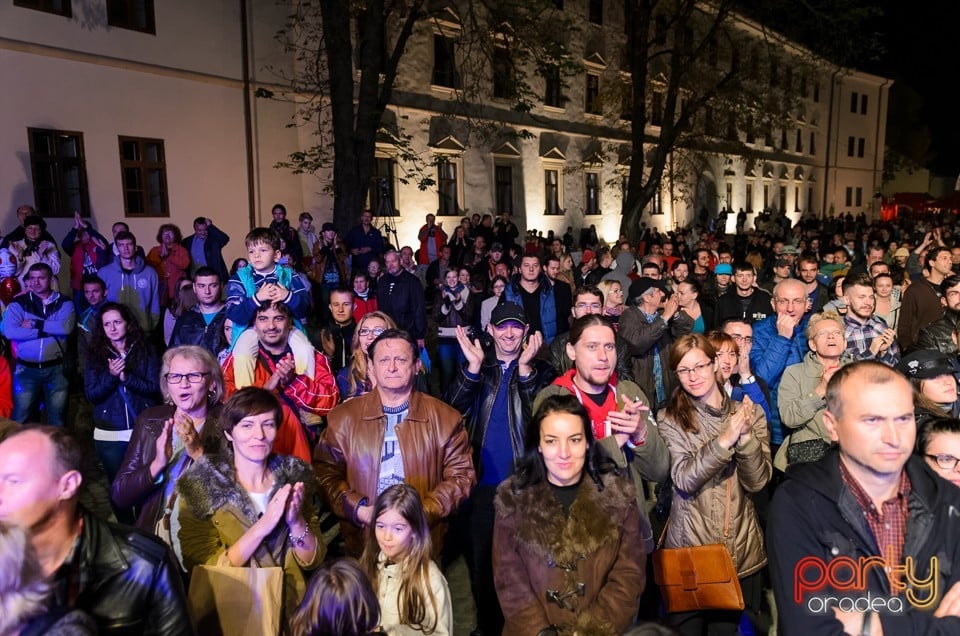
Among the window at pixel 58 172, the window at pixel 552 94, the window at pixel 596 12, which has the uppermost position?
the window at pixel 596 12

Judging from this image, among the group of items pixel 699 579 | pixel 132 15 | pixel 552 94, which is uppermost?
pixel 552 94

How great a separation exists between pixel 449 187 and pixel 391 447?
2116 cm

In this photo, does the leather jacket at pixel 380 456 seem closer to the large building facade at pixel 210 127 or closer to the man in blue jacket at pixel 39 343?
the man in blue jacket at pixel 39 343

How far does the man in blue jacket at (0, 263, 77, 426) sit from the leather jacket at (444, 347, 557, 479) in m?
4.48

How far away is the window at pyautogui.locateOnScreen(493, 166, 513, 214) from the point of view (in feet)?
86.1

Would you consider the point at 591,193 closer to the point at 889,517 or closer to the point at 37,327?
the point at 37,327

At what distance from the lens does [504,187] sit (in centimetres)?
2661

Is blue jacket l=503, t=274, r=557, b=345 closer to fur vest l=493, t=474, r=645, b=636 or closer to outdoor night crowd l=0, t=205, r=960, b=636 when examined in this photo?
outdoor night crowd l=0, t=205, r=960, b=636

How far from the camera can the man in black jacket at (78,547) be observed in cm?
208

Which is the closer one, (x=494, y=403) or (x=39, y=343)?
(x=494, y=403)

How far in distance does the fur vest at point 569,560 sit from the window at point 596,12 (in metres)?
29.8

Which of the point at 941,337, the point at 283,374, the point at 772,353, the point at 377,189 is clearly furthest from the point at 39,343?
the point at 377,189

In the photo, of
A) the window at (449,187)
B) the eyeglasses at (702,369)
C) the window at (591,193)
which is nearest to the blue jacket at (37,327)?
the eyeglasses at (702,369)

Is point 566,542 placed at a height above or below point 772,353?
below
